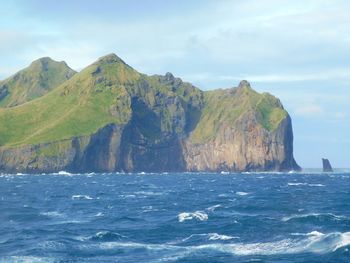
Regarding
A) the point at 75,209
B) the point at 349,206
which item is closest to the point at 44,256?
the point at 75,209

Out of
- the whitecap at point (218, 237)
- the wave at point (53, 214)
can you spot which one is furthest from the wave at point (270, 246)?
the wave at point (53, 214)

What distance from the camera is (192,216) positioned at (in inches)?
3162

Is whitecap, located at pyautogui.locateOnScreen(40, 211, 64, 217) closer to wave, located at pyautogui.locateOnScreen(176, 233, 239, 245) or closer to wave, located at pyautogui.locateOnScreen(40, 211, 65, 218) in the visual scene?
wave, located at pyautogui.locateOnScreen(40, 211, 65, 218)

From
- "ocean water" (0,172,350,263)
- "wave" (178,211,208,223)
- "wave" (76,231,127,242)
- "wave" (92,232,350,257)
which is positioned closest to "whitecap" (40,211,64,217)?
"ocean water" (0,172,350,263)

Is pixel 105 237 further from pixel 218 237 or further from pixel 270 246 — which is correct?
pixel 270 246

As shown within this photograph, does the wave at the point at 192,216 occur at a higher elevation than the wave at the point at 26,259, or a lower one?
higher

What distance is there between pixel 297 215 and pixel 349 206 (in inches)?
610

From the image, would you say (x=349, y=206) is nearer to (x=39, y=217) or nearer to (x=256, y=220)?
(x=256, y=220)

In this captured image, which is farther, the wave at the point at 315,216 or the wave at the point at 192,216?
the wave at the point at 192,216

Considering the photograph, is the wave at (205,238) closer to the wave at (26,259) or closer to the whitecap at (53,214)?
the wave at (26,259)

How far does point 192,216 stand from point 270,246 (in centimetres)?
2552

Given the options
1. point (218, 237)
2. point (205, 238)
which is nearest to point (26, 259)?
point (205, 238)

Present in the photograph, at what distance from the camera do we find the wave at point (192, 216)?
256 ft

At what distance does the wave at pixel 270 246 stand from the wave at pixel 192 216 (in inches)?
730
